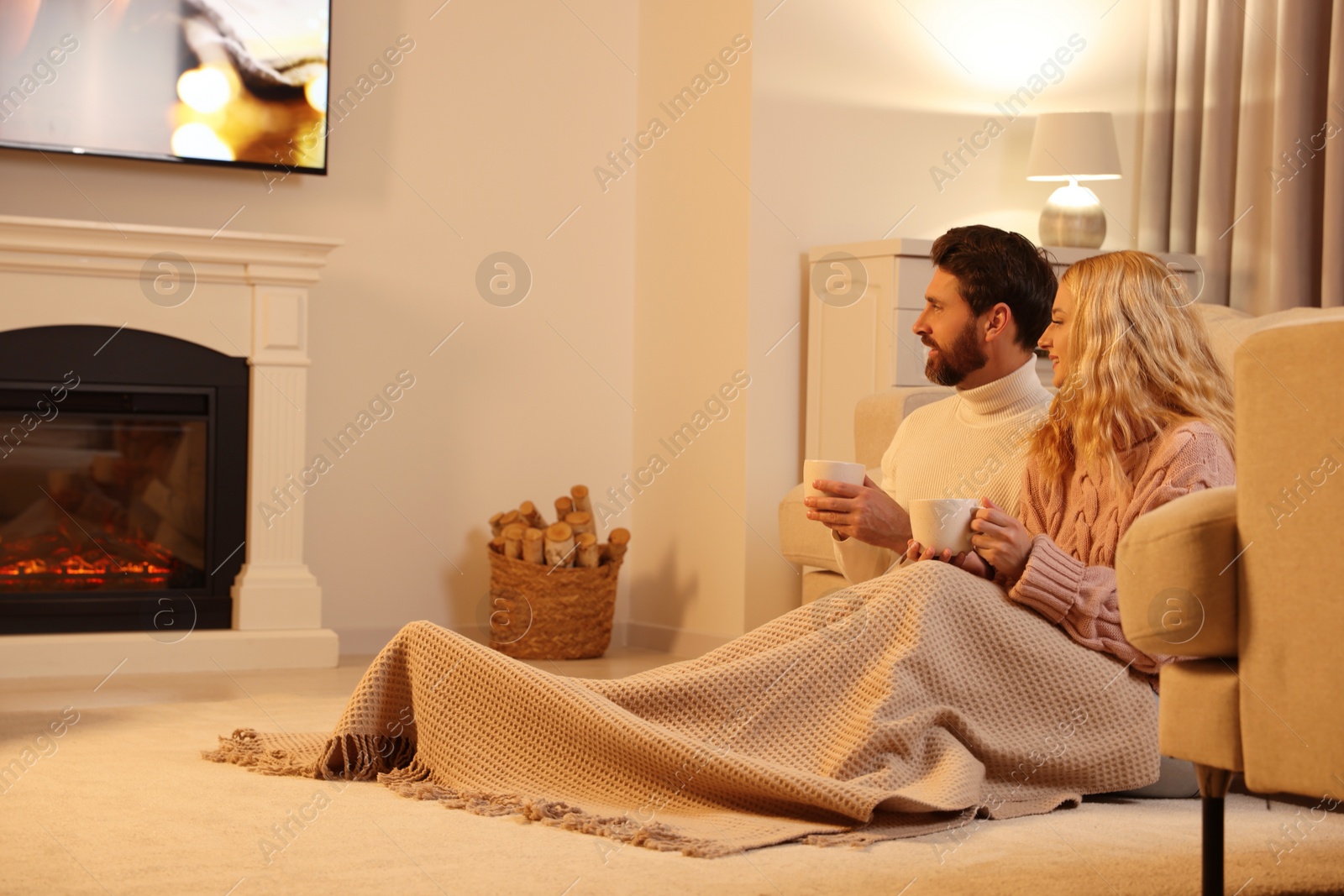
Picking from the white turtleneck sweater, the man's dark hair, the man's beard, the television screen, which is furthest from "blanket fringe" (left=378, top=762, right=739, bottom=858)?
the television screen

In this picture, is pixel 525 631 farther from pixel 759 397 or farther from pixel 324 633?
pixel 759 397

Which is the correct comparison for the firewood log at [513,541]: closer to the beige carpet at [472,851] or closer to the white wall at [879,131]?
the white wall at [879,131]

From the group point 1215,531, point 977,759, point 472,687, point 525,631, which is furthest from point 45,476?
point 1215,531

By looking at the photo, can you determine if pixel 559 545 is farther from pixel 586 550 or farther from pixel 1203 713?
pixel 1203 713

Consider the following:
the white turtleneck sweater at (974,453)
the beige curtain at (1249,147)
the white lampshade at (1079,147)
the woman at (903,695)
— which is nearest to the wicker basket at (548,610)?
the white turtleneck sweater at (974,453)

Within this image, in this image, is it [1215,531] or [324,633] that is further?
[324,633]

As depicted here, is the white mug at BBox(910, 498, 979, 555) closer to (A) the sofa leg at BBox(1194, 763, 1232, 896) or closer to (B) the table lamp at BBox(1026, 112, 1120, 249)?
(A) the sofa leg at BBox(1194, 763, 1232, 896)

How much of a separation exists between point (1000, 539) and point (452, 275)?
101 inches

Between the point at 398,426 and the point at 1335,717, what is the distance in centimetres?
316

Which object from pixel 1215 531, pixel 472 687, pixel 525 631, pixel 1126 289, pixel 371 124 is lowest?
pixel 525 631

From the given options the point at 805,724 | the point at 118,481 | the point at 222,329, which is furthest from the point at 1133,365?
Answer: the point at 118,481

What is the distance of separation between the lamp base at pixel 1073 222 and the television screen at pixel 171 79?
204cm

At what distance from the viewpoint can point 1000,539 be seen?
6.54 ft

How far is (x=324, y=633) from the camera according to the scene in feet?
12.4
